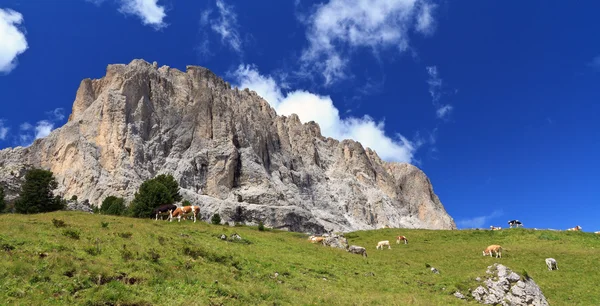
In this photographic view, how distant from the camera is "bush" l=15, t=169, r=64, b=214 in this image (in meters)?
61.1

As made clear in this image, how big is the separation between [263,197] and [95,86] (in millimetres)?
75337

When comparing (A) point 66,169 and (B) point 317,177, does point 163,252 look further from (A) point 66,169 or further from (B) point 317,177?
(B) point 317,177

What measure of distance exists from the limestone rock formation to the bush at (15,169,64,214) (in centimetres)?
5896

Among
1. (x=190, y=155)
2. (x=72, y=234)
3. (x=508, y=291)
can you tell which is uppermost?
(x=190, y=155)

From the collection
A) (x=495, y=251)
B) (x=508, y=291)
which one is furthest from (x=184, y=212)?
(x=508, y=291)

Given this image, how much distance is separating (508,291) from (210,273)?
17.5 metres

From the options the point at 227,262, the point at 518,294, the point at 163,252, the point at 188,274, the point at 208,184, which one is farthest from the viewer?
the point at 208,184

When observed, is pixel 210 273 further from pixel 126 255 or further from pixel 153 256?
pixel 126 255

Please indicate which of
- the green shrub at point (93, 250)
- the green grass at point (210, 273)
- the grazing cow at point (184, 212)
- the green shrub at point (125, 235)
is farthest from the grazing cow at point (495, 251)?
the green shrub at point (93, 250)

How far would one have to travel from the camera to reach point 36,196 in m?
62.3

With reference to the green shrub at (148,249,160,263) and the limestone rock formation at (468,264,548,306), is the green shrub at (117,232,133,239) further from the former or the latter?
the limestone rock formation at (468,264,548,306)

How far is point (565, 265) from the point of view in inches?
1487

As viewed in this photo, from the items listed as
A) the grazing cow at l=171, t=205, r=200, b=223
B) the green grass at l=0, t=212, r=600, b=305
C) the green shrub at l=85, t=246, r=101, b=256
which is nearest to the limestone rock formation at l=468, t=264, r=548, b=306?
the green grass at l=0, t=212, r=600, b=305

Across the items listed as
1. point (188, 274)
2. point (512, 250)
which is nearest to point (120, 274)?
point (188, 274)
